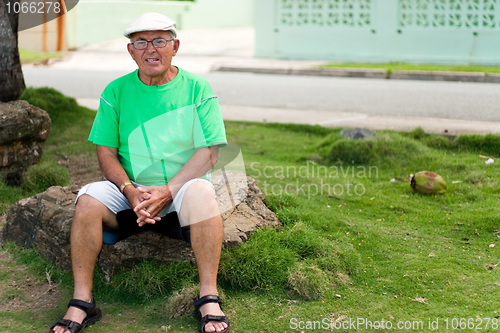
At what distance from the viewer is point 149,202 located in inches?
127

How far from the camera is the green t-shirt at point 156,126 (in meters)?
3.45

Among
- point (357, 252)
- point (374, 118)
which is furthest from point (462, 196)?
point (374, 118)

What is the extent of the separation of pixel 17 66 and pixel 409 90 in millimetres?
6798

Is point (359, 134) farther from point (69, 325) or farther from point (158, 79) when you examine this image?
point (69, 325)

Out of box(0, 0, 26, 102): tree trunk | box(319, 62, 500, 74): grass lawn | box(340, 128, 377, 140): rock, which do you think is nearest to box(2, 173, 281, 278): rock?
box(0, 0, 26, 102): tree trunk

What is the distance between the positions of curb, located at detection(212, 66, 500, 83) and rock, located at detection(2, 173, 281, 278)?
8612 mm

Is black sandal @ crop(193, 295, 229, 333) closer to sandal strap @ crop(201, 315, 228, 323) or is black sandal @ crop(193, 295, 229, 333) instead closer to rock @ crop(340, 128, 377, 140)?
sandal strap @ crop(201, 315, 228, 323)

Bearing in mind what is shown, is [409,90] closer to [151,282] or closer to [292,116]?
[292,116]

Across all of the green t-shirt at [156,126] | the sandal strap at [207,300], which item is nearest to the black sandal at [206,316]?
the sandal strap at [207,300]

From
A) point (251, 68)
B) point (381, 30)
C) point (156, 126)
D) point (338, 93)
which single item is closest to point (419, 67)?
point (381, 30)

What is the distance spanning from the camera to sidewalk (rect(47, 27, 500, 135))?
7.59 m

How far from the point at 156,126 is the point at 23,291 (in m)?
1.17

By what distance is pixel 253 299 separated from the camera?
3422mm

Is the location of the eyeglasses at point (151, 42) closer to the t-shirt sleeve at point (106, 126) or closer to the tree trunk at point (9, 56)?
the t-shirt sleeve at point (106, 126)
